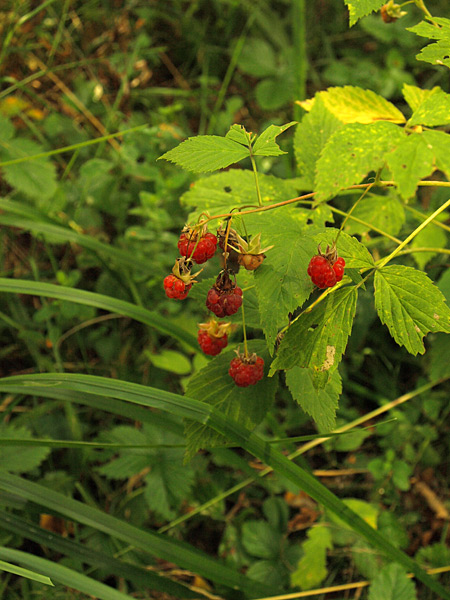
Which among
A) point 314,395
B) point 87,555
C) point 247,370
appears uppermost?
point 247,370

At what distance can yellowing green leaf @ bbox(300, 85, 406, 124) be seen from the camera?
52.6 inches

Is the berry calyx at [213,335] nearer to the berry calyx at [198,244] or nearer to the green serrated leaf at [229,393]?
the green serrated leaf at [229,393]

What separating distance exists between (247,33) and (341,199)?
4.21 ft

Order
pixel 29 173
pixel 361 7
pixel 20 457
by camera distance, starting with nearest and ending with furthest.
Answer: pixel 361 7
pixel 20 457
pixel 29 173

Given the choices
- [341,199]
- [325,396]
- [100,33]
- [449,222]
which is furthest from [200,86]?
[325,396]

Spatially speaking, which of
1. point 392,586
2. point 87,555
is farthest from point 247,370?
point 392,586

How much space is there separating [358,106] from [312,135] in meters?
0.14

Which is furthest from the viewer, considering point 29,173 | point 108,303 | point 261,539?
point 29,173

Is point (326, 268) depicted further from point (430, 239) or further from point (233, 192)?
point (430, 239)

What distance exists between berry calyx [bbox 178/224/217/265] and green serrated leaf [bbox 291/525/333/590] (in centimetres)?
114

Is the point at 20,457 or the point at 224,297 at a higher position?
the point at 224,297

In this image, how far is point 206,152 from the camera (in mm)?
1010

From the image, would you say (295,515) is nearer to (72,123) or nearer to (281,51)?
(72,123)

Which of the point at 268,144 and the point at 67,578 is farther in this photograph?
the point at 67,578
